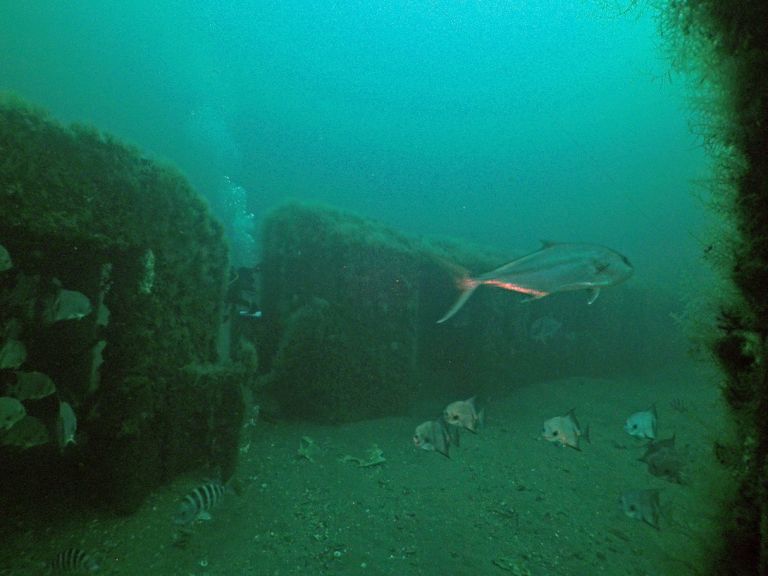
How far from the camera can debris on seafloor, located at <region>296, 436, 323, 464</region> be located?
5.96m

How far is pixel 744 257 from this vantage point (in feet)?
5.90

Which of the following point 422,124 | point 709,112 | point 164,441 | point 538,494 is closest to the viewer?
point 709,112

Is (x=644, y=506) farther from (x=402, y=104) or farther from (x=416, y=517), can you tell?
(x=402, y=104)

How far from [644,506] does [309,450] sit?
4372 mm

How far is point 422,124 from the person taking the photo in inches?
3396

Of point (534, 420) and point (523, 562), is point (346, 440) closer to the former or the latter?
point (523, 562)

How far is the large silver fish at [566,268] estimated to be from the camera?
3.93m

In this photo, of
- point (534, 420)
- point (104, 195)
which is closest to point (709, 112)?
point (104, 195)

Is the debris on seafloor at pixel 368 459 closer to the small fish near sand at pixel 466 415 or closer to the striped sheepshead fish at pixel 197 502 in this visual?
the small fish near sand at pixel 466 415

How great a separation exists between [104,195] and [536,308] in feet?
31.6

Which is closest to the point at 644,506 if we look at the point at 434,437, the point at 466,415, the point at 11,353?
the point at 466,415

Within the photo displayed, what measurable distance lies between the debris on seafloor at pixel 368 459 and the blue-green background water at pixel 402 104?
4520 centimetres

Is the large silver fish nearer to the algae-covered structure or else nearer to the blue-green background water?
the algae-covered structure

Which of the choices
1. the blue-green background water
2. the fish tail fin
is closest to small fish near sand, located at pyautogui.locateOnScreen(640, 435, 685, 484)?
the fish tail fin
